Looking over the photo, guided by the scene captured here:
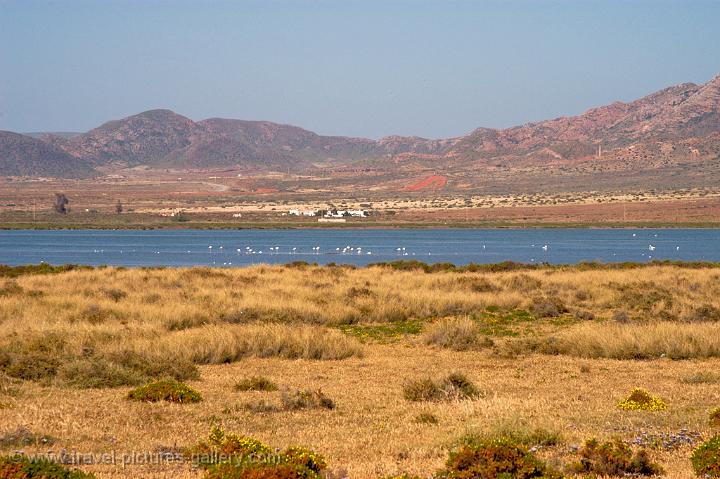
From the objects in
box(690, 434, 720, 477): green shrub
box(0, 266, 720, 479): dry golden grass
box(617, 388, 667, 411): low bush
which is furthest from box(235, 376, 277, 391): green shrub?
box(690, 434, 720, 477): green shrub

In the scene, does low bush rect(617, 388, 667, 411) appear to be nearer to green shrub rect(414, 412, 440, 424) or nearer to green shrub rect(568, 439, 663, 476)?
green shrub rect(414, 412, 440, 424)

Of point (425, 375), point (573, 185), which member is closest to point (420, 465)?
point (425, 375)

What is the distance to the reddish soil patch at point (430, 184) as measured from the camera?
176500 millimetres

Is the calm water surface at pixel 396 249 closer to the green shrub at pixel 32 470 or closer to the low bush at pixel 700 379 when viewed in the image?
the low bush at pixel 700 379

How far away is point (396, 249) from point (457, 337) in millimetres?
57914

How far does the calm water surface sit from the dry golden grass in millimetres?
28437

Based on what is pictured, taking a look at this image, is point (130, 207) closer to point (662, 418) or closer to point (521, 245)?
point (521, 245)

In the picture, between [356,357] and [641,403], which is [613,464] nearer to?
[641,403]

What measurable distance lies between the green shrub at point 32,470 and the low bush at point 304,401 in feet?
16.8

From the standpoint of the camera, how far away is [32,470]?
307 inches

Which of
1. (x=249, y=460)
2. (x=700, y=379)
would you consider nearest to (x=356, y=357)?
(x=700, y=379)

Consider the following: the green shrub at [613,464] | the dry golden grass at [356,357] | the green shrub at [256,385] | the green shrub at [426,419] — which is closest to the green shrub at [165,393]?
the dry golden grass at [356,357]

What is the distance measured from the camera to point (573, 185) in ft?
517

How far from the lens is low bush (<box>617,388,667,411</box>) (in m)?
12.8
